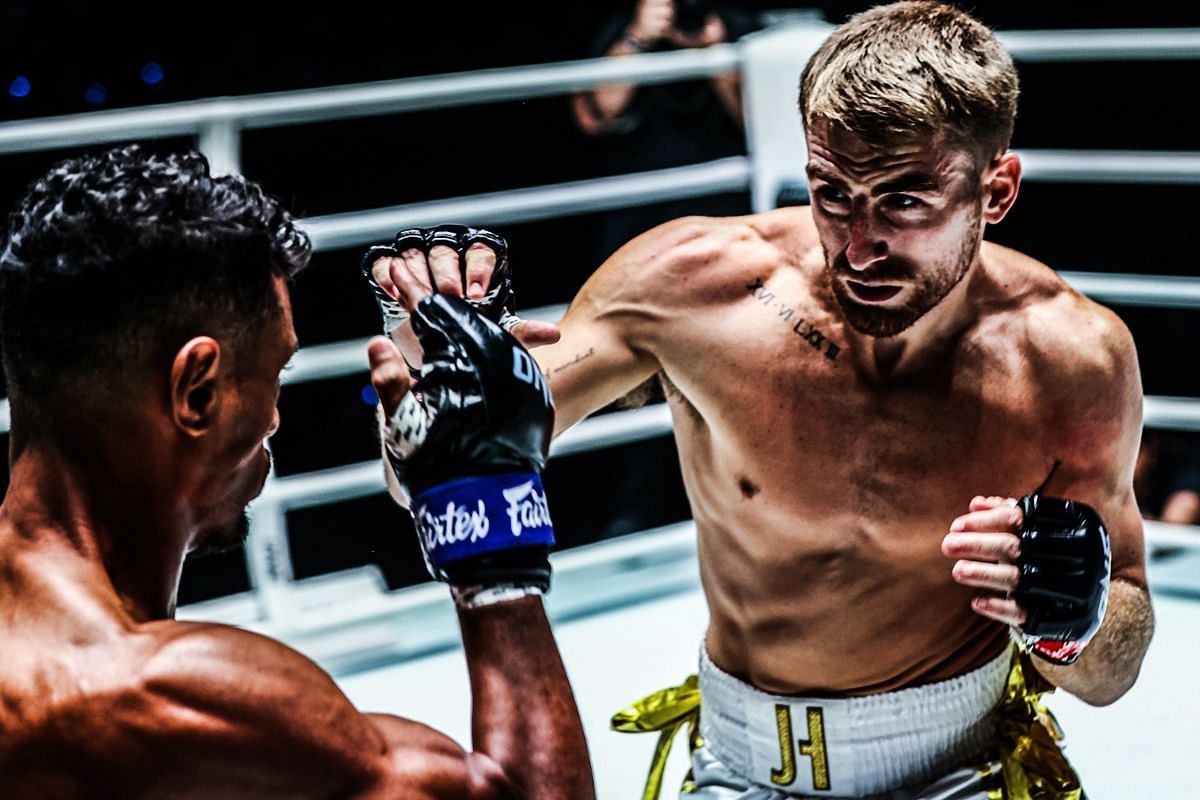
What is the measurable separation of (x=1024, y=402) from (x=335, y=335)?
233cm

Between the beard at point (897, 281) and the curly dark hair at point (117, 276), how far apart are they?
69cm

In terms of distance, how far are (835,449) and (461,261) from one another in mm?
489

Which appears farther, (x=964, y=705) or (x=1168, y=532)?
(x=1168, y=532)

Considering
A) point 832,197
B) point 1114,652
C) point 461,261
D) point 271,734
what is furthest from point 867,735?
point 271,734

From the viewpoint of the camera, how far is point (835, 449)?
5.49 feet

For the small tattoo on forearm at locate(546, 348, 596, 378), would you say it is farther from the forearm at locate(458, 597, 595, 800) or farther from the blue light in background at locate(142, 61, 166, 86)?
the blue light in background at locate(142, 61, 166, 86)

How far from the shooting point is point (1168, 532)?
286 centimetres

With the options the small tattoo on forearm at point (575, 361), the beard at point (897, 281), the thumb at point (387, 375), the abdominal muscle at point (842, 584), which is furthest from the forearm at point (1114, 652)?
the thumb at point (387, 375)

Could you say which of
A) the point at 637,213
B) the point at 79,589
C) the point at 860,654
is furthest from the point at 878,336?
the point at 637,213

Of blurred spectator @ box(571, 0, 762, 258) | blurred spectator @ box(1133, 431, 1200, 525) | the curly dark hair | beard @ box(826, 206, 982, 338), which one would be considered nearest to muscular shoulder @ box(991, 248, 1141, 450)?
beard @ box(826, 206, 982, 338)

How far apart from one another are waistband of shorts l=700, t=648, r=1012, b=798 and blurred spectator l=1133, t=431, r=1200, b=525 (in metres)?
1.54

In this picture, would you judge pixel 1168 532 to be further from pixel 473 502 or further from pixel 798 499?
pixel 473 502

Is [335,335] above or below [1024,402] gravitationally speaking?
below

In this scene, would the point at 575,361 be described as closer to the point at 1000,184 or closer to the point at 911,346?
the point at 911,346
